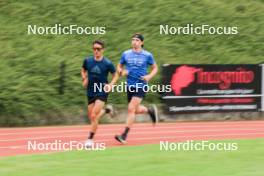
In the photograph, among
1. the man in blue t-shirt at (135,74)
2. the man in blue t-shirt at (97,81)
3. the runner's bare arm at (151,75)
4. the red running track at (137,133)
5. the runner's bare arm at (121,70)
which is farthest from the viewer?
the red running track at (137,133)

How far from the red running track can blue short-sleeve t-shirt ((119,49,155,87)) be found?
4.55 feet

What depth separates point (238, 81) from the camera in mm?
21422

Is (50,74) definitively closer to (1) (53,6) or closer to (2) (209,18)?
(1) (53,6)

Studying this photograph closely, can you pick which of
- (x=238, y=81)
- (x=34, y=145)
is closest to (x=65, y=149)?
(x=34, y=145)

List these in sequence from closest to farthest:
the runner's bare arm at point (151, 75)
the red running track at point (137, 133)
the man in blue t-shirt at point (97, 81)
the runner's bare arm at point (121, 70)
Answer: the man in blue t-shirt at point (97, 81) < the runner's bare arm at point (151, 75) < the runner's bare arm at point (121, 70) < the red running track at point (137, 133)

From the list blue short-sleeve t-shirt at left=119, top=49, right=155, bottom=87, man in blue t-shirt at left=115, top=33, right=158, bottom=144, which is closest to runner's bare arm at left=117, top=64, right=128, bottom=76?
man in blue t-shirt at left=115, top=33, right=158, bottom=144

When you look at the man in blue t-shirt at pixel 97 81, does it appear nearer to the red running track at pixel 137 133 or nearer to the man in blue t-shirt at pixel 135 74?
the man in blue t-shirt at pixel 135 74

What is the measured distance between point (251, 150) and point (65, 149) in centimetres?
354

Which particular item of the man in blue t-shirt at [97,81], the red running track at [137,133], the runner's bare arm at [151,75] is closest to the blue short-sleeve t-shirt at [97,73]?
the man in blue t-shirt at [97,81]

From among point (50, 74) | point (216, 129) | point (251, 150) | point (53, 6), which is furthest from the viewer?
point (53, 6)

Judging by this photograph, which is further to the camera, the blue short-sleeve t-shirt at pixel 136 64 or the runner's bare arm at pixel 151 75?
the blue short-sleeve t-shirt at pixel 136 64

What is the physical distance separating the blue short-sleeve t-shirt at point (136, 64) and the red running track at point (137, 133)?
1387 mm

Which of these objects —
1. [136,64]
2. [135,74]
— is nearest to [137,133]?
[135,74]

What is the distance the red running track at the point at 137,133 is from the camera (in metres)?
15.2
